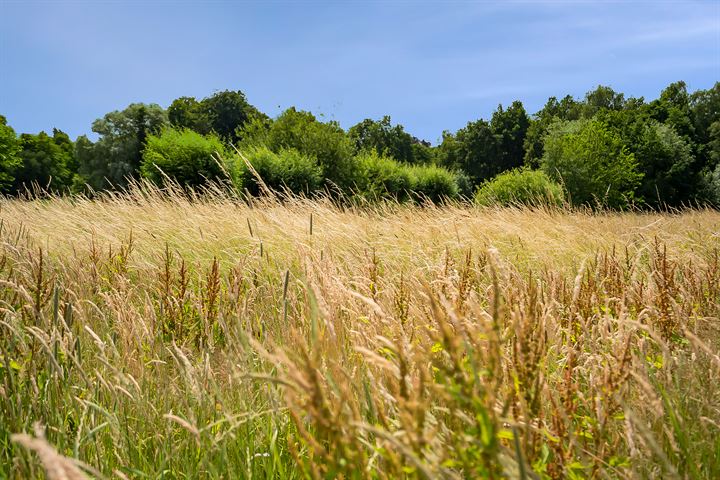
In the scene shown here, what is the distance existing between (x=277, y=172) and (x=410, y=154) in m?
42.8

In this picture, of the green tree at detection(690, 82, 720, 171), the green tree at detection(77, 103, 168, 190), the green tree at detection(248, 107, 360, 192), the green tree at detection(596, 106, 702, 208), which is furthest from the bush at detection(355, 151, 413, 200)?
the green tree at detection(690, 82, 720, 171)

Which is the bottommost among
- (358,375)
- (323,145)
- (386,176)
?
(358,375)

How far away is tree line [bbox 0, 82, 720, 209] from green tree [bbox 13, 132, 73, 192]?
148mm

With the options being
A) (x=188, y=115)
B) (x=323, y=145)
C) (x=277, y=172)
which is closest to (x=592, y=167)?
(x=323, y=145)

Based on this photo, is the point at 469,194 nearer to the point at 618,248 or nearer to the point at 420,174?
the point at 420,174

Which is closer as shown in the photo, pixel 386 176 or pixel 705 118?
pixel 386 176

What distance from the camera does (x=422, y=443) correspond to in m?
0.77

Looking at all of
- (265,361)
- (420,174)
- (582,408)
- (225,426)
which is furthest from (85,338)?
(420,174)

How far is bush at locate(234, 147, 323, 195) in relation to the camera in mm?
16870

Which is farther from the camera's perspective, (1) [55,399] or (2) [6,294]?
(2) [6,294]

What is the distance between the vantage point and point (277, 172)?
1766 cm

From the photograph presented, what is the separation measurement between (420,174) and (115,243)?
1032 inches

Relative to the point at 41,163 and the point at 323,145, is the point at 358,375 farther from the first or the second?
the point at 41,163

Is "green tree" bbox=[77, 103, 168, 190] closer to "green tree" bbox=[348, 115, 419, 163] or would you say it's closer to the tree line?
the tree line
